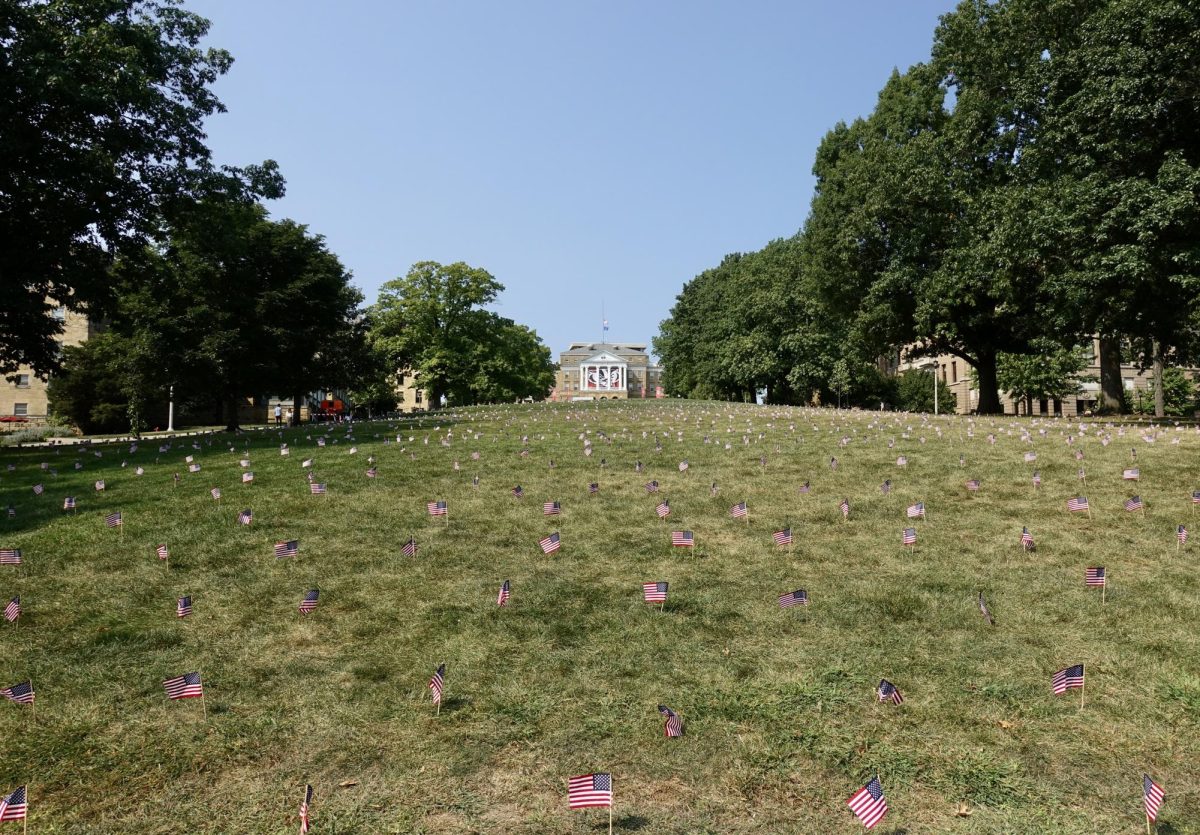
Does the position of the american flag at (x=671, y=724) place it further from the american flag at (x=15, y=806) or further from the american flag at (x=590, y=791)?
the american flag at (x=15, y=806)

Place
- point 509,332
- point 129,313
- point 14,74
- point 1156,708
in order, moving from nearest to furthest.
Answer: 1. point 1156,708
2. point 14,74
3. point 129,313
4. point 509,332

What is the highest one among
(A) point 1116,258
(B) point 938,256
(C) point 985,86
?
(C) point 985,86

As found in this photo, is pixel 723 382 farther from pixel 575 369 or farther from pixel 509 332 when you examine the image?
pixel 575 369

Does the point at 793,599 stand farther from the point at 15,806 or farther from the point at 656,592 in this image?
the point at 15,806

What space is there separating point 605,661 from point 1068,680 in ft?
12.3

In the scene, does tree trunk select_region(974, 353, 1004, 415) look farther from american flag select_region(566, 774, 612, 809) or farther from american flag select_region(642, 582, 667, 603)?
american flag select_region(566, 774, 612, 809)

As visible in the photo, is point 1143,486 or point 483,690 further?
point 1143,486

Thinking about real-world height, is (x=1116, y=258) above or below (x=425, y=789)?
above

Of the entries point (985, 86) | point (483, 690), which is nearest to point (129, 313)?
point (483, 690)

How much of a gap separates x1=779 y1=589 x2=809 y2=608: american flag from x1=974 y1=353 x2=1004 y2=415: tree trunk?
35280 mm

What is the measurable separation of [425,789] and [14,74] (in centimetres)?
2418

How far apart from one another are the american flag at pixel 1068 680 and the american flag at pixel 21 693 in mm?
8127

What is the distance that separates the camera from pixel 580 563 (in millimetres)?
9031

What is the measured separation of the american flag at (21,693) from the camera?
544 centimetres
